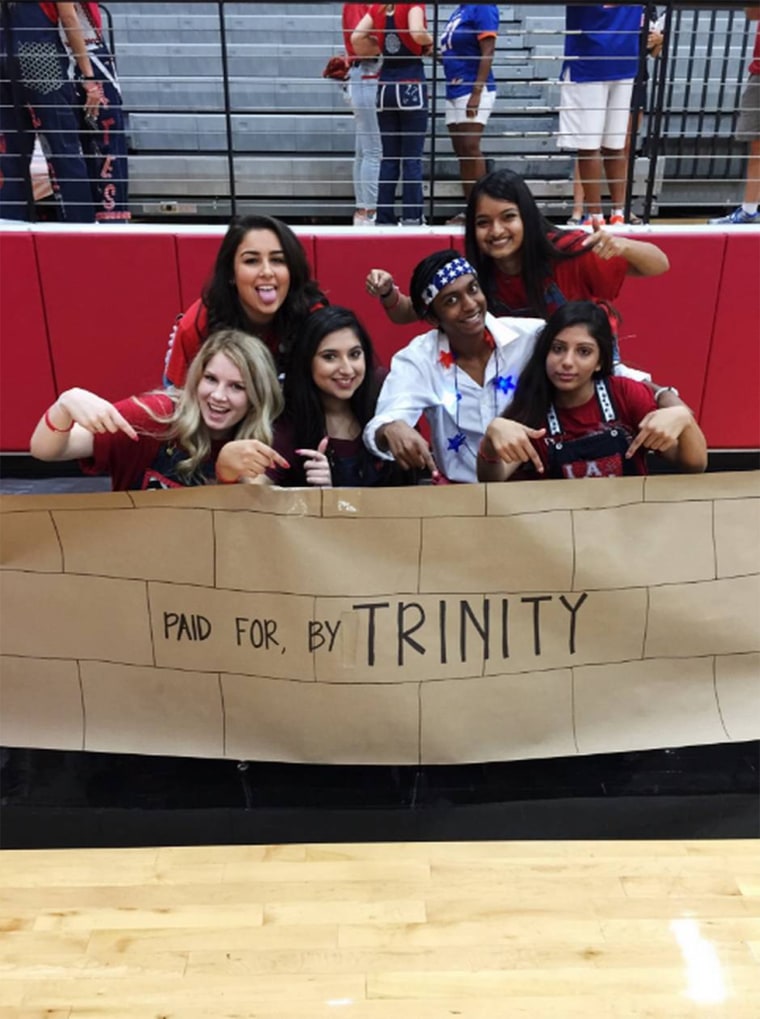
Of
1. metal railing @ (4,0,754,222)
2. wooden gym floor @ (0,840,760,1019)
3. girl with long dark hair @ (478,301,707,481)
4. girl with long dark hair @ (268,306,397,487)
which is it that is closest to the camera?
wooden gym floor @ (0,840,760,1019)

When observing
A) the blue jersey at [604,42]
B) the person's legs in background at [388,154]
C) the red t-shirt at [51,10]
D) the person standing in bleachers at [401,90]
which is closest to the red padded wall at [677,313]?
the blue jersey at [604,42]

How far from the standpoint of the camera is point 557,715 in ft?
6.75

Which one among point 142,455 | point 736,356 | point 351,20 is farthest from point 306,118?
point 142,455

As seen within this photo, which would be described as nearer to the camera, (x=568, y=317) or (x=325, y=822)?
(x=325, y=822)

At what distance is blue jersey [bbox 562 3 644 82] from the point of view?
397 centimetres

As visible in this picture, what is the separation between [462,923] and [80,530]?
118 cm

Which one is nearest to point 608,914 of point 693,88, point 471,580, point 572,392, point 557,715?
point 557,715

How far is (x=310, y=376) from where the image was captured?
2346mm

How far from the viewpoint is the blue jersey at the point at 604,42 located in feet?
13.0

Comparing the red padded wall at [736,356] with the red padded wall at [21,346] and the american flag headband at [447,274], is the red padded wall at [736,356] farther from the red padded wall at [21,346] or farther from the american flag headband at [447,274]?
the red padded wall at [21,346]

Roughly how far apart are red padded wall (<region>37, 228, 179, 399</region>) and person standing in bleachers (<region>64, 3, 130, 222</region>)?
1.87 feet

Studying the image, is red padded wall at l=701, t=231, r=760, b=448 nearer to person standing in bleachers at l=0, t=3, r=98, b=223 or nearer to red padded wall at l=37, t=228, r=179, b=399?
red padded wall at l=37, t=228, r=179, b=399

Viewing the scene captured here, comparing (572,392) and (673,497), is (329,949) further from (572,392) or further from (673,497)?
(572,392)

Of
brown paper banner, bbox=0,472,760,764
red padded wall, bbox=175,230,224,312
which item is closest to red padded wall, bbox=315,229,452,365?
red padded wall, bbox=175,230,224,312
